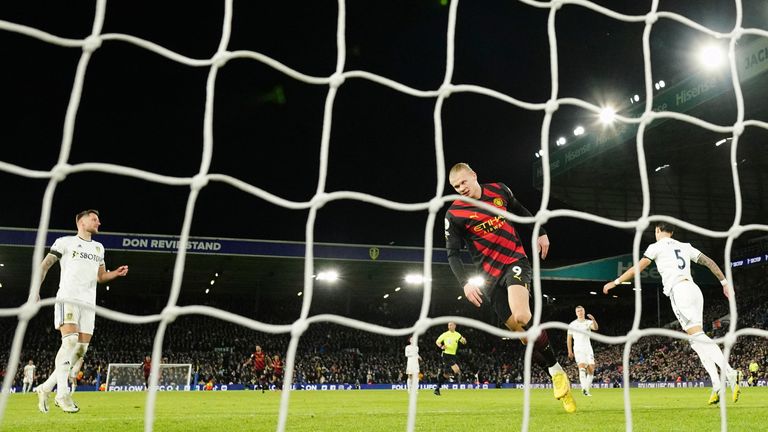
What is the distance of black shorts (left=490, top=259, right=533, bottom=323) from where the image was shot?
5.62m

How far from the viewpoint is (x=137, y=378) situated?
25984 mm

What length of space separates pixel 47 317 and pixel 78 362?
92.4 feet

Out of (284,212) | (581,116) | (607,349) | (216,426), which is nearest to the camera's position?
(216,426)

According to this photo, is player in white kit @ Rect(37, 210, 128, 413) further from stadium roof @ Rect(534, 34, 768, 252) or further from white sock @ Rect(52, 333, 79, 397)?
stadium roof @ Rect(534, 34, 768, 252)

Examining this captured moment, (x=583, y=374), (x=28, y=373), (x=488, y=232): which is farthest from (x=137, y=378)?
(x=488, y=232)

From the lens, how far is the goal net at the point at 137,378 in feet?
84.8

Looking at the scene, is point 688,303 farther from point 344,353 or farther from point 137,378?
point 344,353

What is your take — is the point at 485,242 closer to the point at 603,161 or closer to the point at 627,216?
the point at 603,161

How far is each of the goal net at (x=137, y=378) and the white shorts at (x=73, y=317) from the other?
20702 millimetres

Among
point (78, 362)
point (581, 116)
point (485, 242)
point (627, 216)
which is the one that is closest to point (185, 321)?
point (581, 116)

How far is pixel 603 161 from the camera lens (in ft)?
99.8

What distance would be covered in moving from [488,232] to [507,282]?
468 millimetres

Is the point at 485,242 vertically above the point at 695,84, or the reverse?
the point at 695,84

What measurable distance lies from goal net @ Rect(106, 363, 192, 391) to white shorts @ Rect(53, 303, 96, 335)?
2070 cm
